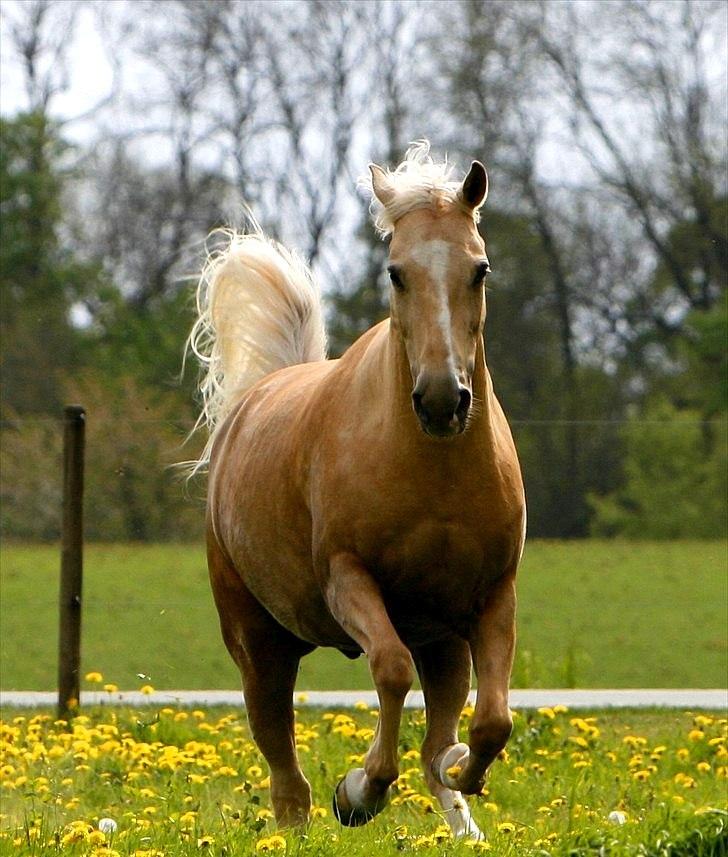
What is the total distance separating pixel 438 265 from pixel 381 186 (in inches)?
17.9

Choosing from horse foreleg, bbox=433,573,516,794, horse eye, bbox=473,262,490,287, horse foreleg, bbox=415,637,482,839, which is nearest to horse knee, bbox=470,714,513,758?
horse foreleg, bbox=433,573,516,794

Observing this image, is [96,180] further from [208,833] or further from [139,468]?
[208,833]

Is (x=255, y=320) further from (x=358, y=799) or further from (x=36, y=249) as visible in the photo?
(x=36, y=249)

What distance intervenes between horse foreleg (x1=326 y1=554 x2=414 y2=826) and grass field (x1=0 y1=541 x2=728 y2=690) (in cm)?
721

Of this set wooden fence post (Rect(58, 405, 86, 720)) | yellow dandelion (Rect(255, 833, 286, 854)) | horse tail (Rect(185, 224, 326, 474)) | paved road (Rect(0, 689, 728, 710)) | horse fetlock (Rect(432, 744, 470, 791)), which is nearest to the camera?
yellow dandelion (Rect(255, 833, 286, 854))

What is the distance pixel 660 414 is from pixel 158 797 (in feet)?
78.2

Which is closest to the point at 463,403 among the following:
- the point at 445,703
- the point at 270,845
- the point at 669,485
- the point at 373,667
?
A: the point at 373,667

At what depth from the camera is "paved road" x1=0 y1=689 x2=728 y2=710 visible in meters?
9.92

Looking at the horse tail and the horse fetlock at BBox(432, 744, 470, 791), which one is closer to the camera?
the horse fetlock at BBox(432, 744, 470, 791)

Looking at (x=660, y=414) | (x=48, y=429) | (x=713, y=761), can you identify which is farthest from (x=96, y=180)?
(x=713, y=761)

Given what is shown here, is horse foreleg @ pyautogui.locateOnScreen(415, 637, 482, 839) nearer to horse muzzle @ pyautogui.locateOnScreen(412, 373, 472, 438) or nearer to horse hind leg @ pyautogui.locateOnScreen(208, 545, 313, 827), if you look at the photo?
horse hind leg @ pyautogui.locateOnScreen(208, 545, 313, 827)

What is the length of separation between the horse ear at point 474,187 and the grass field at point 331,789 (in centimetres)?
178

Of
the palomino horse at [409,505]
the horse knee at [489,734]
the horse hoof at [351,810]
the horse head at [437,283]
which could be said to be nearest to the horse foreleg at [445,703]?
the palomino horse at [409,505]

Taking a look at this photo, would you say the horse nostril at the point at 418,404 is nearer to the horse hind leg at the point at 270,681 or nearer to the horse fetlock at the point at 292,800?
the horse hind leg at the point at 270,681
